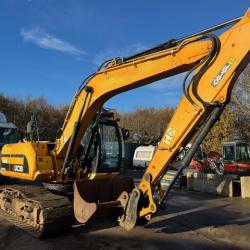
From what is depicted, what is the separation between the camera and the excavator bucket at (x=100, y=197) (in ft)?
23.8

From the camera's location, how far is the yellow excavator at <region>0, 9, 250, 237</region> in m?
6.14

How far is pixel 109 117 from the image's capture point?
9.30 meters

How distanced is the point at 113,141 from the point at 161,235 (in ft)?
8.11

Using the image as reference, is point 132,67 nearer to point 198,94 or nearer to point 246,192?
point 198,94

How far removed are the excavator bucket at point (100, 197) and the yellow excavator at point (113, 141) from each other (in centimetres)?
2

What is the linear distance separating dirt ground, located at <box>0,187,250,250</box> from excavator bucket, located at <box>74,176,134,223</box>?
0.56 metres

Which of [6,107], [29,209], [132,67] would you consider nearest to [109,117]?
[132,67]

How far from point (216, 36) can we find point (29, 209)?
5.31m

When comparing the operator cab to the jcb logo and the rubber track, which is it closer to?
the rubber track

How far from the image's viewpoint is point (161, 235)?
827 centimetres

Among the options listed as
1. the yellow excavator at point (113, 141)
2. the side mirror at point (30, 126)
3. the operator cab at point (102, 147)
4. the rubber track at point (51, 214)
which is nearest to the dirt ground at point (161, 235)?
the rubber track at point (51, 214)

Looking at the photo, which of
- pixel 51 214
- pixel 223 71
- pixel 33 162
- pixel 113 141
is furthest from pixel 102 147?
pixel 223 71

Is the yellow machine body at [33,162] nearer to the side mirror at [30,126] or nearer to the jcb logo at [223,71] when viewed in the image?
the side mirror at [30,126]

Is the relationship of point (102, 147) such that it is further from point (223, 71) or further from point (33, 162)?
point (223, 71)
